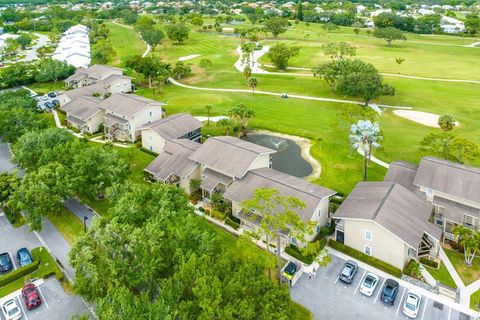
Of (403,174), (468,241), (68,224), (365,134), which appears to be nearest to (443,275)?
(468,241)

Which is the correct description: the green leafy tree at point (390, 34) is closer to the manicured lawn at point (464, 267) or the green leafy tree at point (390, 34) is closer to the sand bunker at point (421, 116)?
the sand bunker at point (421, 116)

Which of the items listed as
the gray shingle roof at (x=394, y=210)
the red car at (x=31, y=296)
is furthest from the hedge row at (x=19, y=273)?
the gray shingle roof at (x=394, y=210)

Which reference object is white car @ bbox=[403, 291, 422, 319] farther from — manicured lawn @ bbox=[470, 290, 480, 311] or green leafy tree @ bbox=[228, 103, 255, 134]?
green leafy tree @ bbox=[228, 103, 255, 134]

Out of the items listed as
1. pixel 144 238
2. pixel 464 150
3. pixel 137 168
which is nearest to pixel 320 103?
pixel 464 150

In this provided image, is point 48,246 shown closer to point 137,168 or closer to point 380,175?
point 137,168

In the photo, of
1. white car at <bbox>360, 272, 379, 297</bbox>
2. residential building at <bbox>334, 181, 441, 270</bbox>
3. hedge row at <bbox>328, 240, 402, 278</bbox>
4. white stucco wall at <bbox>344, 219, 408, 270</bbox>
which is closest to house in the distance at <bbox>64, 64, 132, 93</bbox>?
residential building at <bbox>334, 181, 441, 270</bbox>
